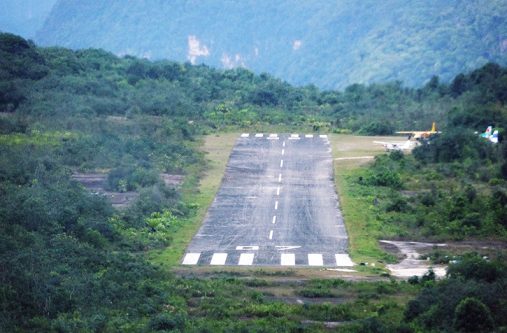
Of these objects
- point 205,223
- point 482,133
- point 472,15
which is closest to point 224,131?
point 482,133

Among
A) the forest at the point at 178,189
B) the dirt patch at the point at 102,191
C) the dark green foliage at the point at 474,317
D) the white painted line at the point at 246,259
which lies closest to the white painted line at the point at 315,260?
the white painted line at the point at 246,259

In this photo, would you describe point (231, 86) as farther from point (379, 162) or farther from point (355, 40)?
point (355, 40)

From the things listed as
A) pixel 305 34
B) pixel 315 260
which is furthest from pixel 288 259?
pixel 305 34

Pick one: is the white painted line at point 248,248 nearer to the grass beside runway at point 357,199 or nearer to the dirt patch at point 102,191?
the grass beside runway at point 357,199

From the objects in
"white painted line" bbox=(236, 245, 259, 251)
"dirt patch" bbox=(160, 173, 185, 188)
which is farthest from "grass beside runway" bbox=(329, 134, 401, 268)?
"dirt patch" bbox=(160, 173, 185, 188)

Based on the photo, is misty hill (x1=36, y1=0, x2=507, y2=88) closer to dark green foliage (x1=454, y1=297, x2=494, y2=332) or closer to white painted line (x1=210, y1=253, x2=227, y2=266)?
white painted line (x1=210, y1=253, x2=227, y2=266)

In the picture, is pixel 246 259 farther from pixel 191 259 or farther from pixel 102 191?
pixel 102 191
